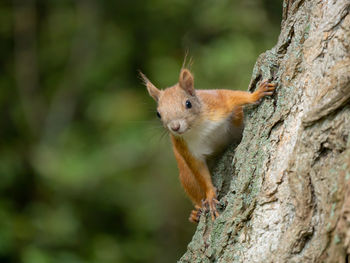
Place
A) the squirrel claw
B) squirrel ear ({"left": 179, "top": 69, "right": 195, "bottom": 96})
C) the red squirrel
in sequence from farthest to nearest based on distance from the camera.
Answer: squirrel ear ({"left": 179, "top": 69, "right": 195, "bottom": 96}) → the red squirrel → the squirrel claw

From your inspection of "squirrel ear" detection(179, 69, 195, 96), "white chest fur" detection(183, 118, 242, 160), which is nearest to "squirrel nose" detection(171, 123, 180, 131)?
"white chest fur" detection(183, 118, 242, 160)

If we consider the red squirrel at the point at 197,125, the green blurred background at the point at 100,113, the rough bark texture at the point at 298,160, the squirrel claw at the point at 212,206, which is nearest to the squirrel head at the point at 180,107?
the red squirrel at the point at 197,125

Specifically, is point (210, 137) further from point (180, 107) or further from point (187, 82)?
point (187, 82)

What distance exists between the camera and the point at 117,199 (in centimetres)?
532

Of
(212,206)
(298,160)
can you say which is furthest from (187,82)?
(298,160)

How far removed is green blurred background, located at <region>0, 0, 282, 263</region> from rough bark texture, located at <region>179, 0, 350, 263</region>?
2385mm

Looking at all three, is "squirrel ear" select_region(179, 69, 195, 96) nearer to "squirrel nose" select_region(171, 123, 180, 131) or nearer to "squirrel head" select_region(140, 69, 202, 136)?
"squirrel head" select_region(140, 69, 202, 136)

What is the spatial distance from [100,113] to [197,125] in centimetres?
298

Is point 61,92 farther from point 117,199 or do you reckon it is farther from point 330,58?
point 330,58

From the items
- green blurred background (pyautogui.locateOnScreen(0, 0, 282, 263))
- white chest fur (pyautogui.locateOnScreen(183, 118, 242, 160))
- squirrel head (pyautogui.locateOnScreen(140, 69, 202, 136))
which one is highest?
green blurred background (pyautogui.locateOnScreen(0, 0, 282, 263))

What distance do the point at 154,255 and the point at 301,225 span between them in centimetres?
349

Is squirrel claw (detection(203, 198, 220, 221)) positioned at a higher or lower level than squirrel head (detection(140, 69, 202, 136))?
lower

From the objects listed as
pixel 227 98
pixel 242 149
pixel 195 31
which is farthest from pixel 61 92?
pixel 242 149

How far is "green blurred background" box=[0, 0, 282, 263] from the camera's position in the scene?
4.67 m
